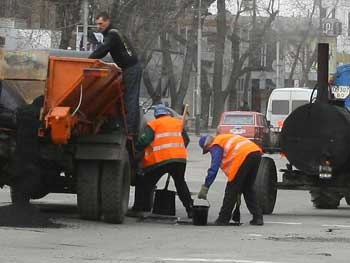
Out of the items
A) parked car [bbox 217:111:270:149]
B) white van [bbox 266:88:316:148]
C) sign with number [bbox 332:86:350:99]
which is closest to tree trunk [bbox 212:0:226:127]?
white van [bbox 266:88:316:148]

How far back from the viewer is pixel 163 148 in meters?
14.4

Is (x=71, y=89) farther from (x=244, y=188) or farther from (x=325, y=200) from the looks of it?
(x=325, y=200)

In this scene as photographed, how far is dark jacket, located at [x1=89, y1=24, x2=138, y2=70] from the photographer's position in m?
13.4

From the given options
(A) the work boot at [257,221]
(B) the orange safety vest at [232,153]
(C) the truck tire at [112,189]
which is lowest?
(A) the work boot at [257,221]

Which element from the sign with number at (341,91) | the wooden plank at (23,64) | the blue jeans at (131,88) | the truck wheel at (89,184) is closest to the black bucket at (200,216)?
the truck wheel at (89,184)

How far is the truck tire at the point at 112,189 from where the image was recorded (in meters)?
13.1

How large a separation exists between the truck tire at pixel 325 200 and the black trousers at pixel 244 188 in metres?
3.52

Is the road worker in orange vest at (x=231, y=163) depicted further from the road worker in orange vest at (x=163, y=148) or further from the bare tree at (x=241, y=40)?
the bare tree at (x=241, y=40)

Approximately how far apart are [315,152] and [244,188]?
2486mm

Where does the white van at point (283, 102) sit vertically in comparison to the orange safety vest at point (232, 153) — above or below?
below

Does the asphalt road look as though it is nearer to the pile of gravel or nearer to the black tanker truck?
the pile of gravel

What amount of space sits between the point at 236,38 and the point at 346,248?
53.6 metres

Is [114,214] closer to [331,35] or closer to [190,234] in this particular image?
[190,234]

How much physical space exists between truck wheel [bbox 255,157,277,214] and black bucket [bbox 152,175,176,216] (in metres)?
1.70
